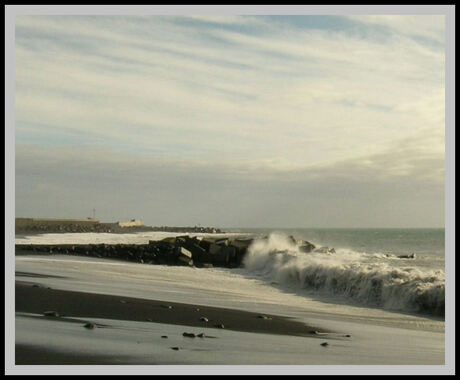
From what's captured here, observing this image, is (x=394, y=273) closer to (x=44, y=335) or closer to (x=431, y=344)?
(x=431, y=344)

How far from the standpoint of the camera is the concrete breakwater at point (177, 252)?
27.1 meters

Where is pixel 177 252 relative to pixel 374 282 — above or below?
below

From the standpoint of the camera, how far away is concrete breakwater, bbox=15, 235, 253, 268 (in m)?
27.1

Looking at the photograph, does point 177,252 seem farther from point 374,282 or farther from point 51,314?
point 51,314

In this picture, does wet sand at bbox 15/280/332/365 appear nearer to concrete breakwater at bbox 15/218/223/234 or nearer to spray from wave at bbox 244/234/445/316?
spray from wave at bbox 244/234/445/316

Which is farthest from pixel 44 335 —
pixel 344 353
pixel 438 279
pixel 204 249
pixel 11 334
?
pixel 204 249

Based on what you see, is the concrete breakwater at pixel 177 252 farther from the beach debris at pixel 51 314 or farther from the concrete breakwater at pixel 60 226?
the concrete breakwater at pixel 60 226

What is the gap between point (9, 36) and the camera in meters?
9.15

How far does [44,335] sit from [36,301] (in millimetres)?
3210

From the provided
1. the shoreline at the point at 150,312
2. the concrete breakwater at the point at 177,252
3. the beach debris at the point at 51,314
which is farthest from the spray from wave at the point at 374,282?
the beach debris at the point at 51,314

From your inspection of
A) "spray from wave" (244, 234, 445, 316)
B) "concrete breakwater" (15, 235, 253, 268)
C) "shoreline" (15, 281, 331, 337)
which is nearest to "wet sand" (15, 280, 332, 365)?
"shoreline" (15, 281, 331, 337)

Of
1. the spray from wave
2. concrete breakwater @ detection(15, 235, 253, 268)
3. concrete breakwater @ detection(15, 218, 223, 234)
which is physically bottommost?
concrete breakwater @ detection(15, 218, 223, 234)

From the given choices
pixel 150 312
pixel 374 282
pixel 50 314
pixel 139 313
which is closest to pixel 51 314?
pixel 50 314

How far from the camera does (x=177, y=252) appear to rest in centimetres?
2755
